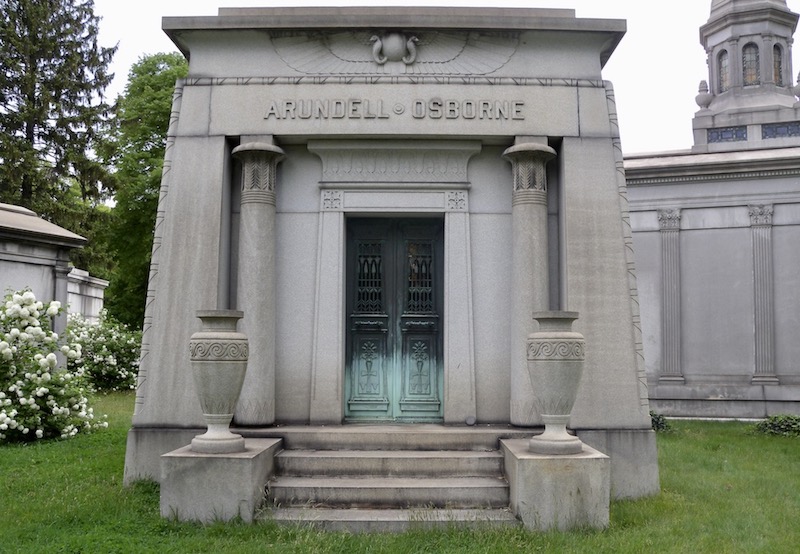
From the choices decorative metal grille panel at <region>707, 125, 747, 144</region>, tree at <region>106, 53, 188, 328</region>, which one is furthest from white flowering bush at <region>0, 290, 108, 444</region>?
decorative metal grille panel at <region>707, 125, 747, 144</region>

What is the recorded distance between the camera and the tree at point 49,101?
2400cm

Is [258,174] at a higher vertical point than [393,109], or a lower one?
lower

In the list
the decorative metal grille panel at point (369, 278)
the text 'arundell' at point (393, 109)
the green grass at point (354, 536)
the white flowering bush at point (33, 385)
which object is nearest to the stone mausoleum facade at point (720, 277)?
the green grass at point (354, 536)

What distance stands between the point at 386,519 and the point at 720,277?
12589 mm

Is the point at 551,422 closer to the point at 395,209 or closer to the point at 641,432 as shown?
the point at 641,432

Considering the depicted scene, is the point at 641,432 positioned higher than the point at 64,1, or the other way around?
the point at 64,1

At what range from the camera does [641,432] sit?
729 cm

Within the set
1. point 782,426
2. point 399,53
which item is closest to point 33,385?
point 399,53

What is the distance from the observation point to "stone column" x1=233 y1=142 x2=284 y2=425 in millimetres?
7508

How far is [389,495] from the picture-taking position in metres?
6.32

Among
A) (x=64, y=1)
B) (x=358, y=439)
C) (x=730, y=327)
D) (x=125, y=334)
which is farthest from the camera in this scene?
(x=64, y=1)

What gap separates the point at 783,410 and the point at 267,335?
12.6 meters

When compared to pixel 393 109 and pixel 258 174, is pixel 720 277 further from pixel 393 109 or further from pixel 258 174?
pixel 258 174

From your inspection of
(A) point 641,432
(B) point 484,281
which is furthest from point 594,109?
(A) point 641,432
